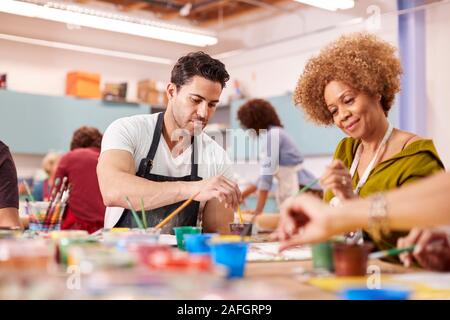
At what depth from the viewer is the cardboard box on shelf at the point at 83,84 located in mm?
7562

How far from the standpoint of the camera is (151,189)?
94.9 inches

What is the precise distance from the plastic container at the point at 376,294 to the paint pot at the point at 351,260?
7.7 inches

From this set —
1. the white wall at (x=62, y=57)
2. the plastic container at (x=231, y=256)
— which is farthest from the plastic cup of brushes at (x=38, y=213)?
the white wall at (x=62, y=57)

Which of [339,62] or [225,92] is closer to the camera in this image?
[339,62]

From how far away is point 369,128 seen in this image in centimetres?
232

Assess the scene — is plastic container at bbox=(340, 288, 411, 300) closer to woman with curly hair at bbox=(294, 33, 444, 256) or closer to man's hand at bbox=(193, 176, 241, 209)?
woman with curly hair at bbox=(294, 33, 444, 256)

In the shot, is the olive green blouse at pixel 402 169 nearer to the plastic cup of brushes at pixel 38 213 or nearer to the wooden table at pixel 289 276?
the wooden table at pixel 289 276

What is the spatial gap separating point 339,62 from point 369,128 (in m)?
0.31

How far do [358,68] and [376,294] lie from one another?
145cm

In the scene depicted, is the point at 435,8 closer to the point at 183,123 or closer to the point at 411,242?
the point at 183,123

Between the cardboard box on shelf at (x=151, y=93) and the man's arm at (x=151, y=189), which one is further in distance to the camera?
the cardboard box on shelf at (x=151, y=93)
